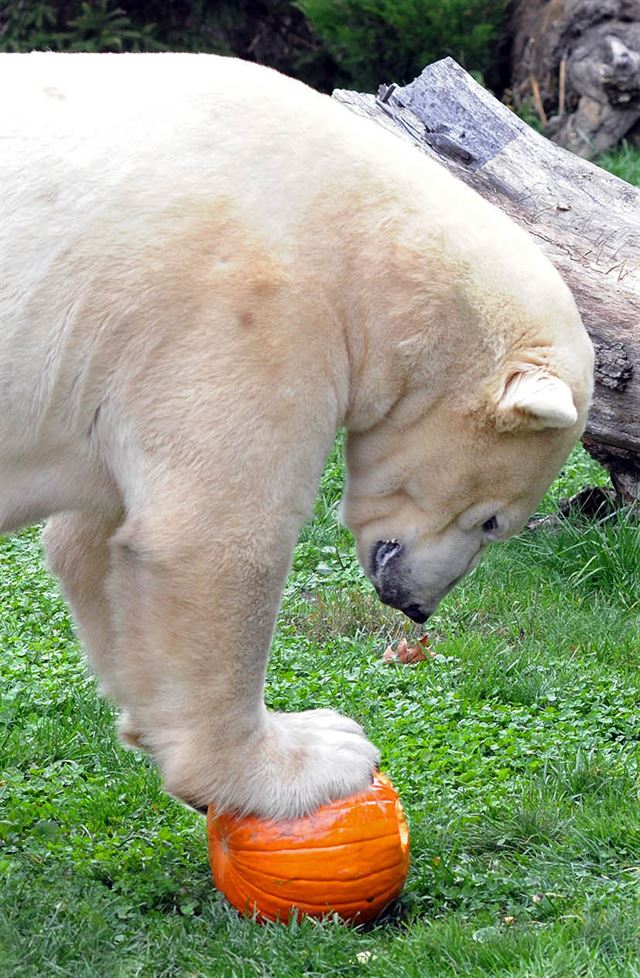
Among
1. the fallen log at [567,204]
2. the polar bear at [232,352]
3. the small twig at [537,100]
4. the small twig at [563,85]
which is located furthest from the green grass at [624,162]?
the polar bear at [232,352]

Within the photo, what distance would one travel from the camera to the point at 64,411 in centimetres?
352

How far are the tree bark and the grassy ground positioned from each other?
19.0 feet

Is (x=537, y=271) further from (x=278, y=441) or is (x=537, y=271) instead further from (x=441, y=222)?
(x=278, y=441)

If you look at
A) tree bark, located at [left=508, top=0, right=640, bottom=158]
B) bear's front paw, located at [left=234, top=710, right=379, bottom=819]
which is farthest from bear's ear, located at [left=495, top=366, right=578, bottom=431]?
tree bark, located at [left=508, top=0, right=640, bottom=158]

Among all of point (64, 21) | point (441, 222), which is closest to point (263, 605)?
point (441, 222)

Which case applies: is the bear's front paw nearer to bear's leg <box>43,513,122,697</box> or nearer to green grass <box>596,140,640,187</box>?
bear's leg <box>43,513,122,697</box>

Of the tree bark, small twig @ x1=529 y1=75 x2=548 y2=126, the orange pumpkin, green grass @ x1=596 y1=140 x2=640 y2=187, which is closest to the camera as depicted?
the orange pumpkin

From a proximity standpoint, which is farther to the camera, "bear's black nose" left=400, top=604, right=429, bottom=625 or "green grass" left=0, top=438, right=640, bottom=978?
"bear's black nose" left=400, top=604, right=429, bottom=625

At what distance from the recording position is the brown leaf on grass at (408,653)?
556 cm

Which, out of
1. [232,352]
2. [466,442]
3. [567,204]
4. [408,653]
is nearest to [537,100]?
[567,204]

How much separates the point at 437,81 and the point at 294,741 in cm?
378

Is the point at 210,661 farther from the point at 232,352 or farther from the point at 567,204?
the point at 567,204

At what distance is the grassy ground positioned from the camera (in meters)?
3.54

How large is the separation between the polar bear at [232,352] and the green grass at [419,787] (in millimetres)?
432
